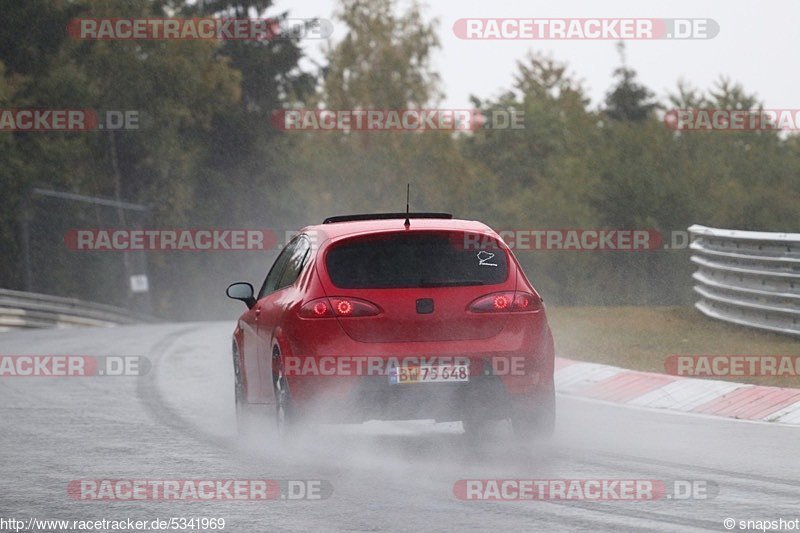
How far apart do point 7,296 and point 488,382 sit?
27.8 m

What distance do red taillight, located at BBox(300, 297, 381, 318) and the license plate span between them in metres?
0.43

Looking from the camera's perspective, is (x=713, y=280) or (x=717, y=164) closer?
(x=713, y=280)

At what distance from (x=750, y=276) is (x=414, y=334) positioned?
10.1 meters

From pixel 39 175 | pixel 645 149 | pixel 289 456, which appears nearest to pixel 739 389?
pixel 289 456

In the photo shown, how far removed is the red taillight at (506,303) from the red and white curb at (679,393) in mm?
2701

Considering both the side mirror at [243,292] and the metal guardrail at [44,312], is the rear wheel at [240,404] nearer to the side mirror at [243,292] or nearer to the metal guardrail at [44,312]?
the side mirror at [243,292]

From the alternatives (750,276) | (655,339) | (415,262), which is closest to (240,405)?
(415,262)

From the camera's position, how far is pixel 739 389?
13.3 meters

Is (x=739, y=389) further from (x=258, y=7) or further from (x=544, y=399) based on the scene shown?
(x=258, y=7)

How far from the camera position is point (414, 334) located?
10086 mm

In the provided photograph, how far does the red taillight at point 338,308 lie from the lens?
10133mm

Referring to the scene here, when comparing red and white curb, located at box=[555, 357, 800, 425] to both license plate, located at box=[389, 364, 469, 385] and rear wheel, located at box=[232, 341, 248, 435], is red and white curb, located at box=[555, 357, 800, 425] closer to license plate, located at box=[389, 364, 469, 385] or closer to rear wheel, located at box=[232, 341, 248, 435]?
license plate, located at box=[389, 364, 469, 385]

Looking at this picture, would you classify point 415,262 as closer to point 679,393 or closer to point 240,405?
point 240,405

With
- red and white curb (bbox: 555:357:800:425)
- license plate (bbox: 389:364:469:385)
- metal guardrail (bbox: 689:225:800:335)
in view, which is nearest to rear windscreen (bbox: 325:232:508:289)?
license plate (bbox: 389:364:469:385)
